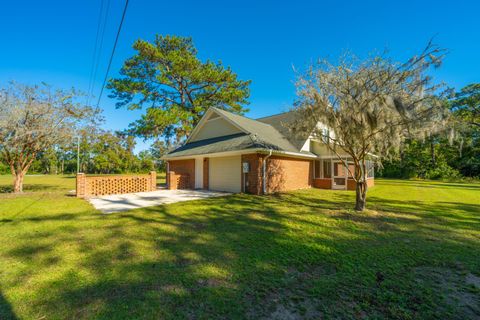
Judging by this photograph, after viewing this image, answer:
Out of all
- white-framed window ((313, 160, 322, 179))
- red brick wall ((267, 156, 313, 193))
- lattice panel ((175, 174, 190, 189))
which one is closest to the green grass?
red brick wall ((267, 156, 313, 193))

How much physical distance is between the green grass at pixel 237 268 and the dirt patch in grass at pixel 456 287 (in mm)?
16

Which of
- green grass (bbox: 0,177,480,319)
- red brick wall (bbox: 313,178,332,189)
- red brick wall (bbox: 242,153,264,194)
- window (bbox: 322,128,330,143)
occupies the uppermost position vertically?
window (bbox: 322,128,330,143)

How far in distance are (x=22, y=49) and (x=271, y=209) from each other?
51.4 feet

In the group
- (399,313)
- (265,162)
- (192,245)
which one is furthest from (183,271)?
(265,162)

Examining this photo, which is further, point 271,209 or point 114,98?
point 114,98

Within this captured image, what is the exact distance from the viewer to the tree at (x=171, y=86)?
18781 millimetres

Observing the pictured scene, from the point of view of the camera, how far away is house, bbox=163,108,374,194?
38.8 feet

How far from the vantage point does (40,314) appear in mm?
2312

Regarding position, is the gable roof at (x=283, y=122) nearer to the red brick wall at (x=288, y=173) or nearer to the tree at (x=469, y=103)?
the red brick wall at (x=288, y=173)

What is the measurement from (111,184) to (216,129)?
7722 millimetres

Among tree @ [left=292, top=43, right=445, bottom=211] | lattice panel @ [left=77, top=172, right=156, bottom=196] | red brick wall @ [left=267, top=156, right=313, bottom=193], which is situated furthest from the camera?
red brick wall @ [left=267, top=156, right=313, bottom=193]

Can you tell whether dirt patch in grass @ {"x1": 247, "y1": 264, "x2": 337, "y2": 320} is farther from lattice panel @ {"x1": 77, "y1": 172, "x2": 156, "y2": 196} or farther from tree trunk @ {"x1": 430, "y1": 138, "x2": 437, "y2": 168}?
tree trunk @ {"x1": 430, "y1": 138, "x2": 437, "y2": 168}

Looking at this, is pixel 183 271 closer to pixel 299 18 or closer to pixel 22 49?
pixel 299 18

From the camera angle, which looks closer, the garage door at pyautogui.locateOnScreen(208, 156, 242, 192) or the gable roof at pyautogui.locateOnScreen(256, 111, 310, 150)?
the garage door at pyautogui.locateOnScreen(208, 156, 242, 192)
